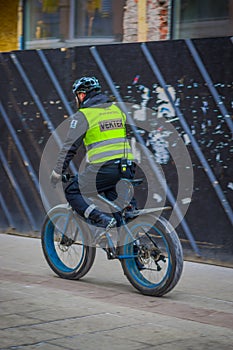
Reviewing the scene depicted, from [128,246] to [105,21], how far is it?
4.64m

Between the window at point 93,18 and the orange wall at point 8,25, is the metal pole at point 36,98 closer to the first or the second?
the window at point 93,18

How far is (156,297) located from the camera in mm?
6949

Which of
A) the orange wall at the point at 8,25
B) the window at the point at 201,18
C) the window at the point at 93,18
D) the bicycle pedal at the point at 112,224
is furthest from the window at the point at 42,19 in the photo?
the bicycle pedal at the point at 112,224

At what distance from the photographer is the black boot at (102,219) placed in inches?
283

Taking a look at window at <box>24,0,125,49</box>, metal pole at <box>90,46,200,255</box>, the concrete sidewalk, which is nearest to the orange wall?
window at <box>24,0,125,49</box>

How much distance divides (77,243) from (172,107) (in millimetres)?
2104

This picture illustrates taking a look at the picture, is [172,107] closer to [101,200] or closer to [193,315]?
[101,200]

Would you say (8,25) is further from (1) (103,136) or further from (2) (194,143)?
(1) (103,136)

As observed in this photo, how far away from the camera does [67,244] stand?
774 centimetres

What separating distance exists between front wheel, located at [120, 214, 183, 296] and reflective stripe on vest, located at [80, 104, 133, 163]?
70 cm

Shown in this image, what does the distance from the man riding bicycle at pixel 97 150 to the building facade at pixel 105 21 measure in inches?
107

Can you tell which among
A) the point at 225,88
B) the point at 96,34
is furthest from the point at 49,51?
the point at 225,88

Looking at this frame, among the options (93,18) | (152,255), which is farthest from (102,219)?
(93,18)

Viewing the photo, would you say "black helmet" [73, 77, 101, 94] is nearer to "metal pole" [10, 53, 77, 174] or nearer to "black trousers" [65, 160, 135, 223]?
"black trousers" [65, 160, 135, 223]
